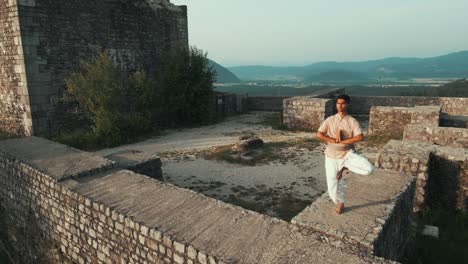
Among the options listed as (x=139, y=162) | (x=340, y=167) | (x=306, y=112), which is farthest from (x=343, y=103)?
(x=306, y=112)

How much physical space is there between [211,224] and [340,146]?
1.80 meters

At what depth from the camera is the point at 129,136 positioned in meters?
13.0

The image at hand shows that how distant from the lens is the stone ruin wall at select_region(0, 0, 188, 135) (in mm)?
11648

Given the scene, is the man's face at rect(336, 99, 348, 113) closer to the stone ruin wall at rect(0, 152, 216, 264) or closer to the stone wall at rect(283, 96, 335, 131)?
the stone ruin wall at rect(0, 152, 216, 264)

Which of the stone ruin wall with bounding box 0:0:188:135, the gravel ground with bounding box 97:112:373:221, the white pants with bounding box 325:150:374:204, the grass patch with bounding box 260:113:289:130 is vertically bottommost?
the gravel ground with bounding box 97:112:373:221

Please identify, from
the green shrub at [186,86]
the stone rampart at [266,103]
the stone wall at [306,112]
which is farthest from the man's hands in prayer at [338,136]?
the stone rampart at [266,103]

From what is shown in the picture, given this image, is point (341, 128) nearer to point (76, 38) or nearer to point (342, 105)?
point (342, 105)

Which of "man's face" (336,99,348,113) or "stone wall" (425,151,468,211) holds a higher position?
"man's face" (336,99,348,113)

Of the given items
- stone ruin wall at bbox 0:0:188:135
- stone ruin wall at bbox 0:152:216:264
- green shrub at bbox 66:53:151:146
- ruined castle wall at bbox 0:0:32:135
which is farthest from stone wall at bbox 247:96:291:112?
stone ruin wall at bbox 0:152:216:264

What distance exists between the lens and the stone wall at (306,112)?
1409 centimetres

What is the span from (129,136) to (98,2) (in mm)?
5860

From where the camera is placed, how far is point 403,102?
18.5 meters

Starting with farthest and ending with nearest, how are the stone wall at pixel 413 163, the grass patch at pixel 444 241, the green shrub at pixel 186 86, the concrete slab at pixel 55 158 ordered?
the green shrub at pixel 186 86 → the stone wall at pixel 413 163 → the concrete slab at pixel 55 158 → the grass patch at pixel 444 241

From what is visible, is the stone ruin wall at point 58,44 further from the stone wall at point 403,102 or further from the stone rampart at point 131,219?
the stone wall at point 403,102
